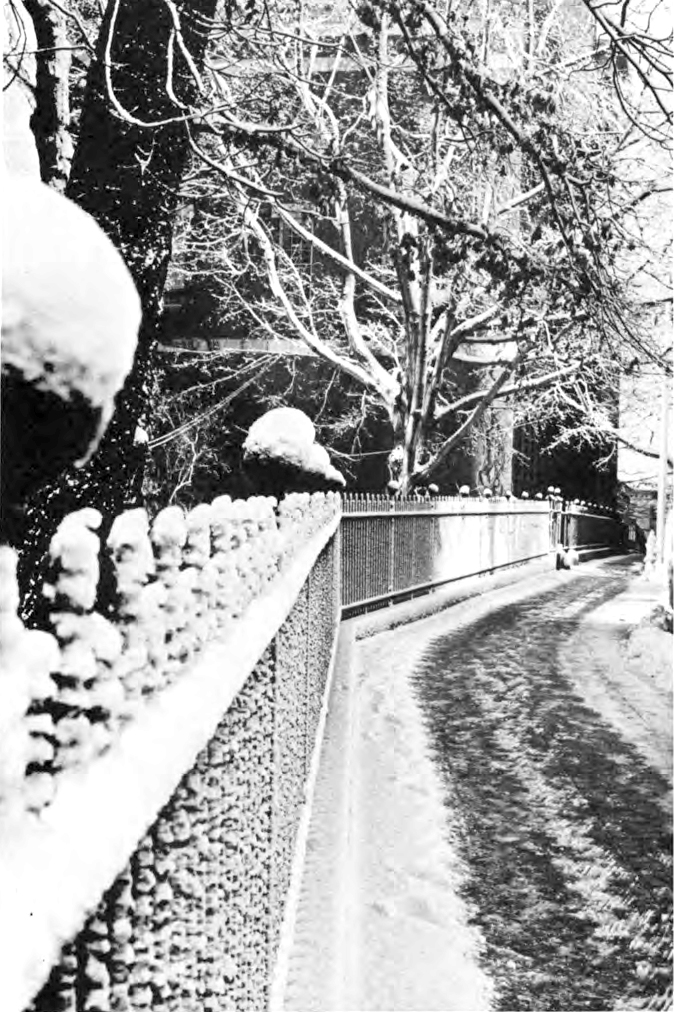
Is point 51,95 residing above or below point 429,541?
above

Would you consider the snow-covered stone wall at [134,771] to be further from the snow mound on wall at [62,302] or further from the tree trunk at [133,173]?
the tree trunk at [133,173]

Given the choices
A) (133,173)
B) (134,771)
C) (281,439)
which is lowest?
(134,771)

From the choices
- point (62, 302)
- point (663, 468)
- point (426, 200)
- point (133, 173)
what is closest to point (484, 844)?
point (133, 173)

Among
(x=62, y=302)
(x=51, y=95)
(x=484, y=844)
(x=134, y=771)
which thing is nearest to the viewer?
(x=62, y=302)

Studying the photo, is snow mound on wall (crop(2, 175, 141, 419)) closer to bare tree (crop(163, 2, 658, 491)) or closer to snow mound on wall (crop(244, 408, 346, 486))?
bare tree (crop(163, 2, 658, 491))

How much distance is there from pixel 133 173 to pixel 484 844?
13.4 feet

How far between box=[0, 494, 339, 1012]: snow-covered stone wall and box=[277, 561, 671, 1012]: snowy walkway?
65.9 inches

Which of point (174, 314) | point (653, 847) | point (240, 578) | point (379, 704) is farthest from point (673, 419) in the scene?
point (240, 578)

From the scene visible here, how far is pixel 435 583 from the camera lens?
55.8ft

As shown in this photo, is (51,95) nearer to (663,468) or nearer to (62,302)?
(62,302)

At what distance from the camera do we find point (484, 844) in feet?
18.5

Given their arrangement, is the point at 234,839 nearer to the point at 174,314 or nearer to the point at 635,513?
the point at 174,314

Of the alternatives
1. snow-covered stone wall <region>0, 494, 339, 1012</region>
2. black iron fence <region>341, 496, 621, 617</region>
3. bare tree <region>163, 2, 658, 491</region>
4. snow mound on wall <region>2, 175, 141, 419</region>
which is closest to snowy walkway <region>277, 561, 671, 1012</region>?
snow-covered stone wall <region>0, 494, 339, 1012</region>

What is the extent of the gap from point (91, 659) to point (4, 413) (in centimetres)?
28
